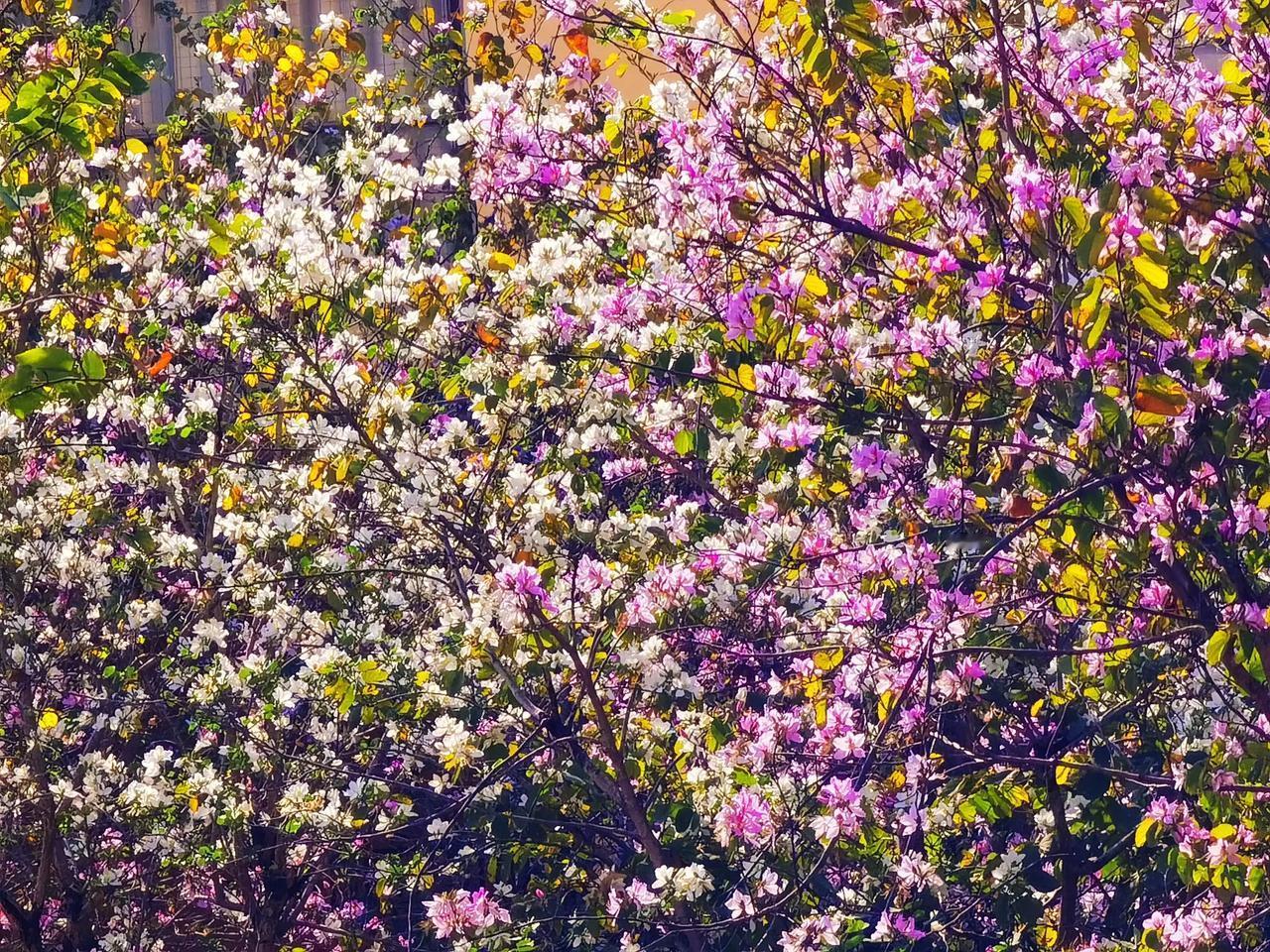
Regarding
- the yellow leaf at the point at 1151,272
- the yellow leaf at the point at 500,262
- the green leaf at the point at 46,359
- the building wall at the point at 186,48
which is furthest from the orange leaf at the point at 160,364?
the building wall at the point at 186,48

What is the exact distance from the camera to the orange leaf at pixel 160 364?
6711 millimetres

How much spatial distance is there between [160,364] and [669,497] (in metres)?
2.21

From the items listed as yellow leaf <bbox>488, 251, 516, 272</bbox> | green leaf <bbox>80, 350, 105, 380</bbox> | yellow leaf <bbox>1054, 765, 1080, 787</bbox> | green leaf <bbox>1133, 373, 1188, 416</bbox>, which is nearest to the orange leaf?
yellow leaf <bbox>488, 251, 516, 272</bbox>

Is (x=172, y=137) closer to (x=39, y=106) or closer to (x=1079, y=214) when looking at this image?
(x=39, y=106)

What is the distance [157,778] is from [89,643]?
0.76 metres

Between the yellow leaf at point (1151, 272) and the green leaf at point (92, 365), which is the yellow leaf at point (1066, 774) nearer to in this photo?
the yellow leaf at point (1151, 272)

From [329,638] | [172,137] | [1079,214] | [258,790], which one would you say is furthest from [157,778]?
[1079,214]

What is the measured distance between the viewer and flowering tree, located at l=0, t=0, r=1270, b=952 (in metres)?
4.14

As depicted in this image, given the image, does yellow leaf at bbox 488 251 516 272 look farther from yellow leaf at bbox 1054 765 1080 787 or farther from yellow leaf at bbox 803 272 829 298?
yellow leaf at bbox 1054 765 1080 787

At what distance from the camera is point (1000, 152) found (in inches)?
167

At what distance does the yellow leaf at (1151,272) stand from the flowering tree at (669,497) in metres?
0.05

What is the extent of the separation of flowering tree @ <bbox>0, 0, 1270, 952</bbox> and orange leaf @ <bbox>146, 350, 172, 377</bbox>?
0.02 meters

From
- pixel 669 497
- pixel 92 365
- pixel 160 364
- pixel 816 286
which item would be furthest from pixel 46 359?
pixel 669 497

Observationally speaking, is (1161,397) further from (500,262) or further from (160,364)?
(160,364)
